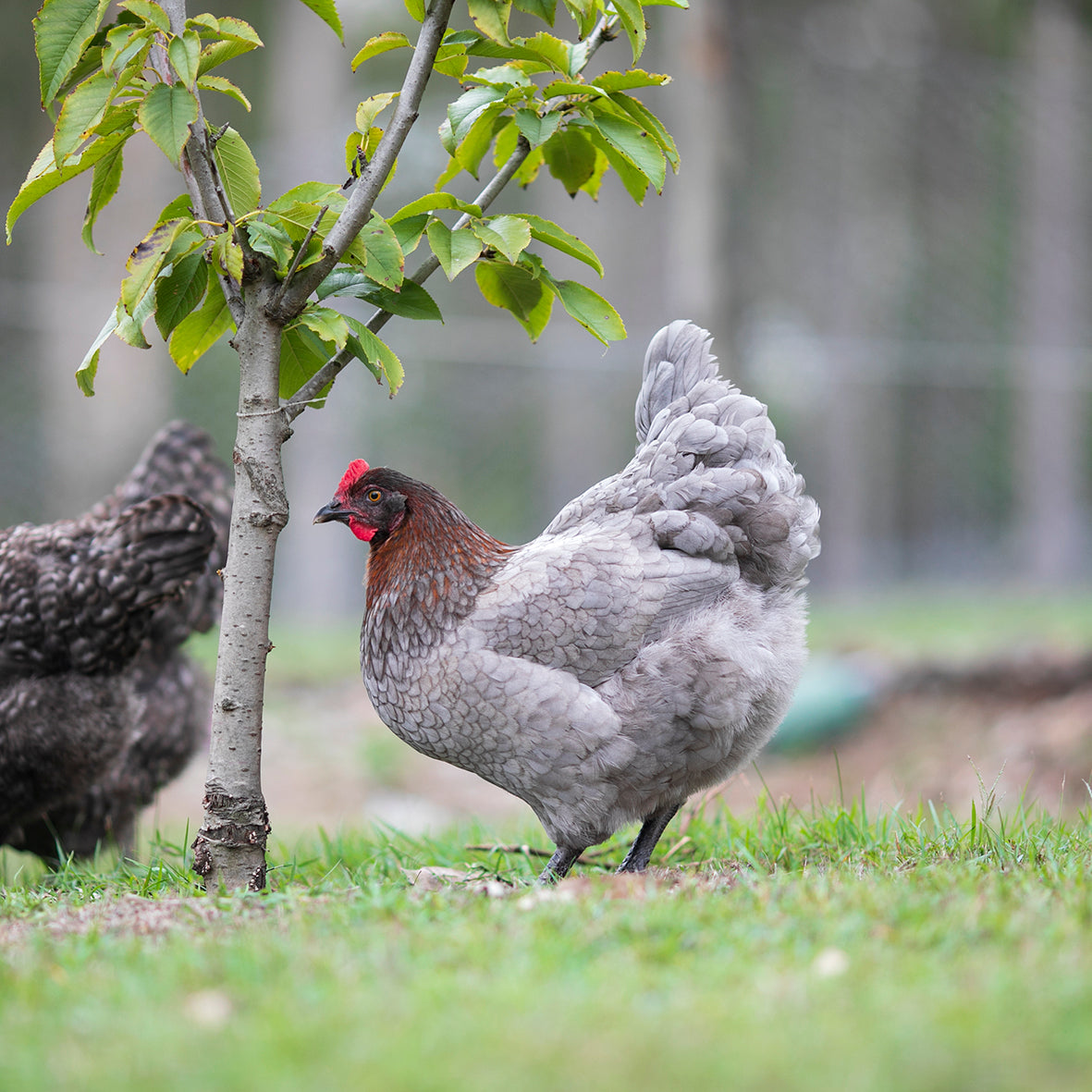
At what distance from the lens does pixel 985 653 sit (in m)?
8.12

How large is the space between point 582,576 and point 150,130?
5.25 ft

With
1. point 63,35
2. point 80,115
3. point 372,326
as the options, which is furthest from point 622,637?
point 63,35

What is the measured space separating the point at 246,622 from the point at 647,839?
141 centimetres

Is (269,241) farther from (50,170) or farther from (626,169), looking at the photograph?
(626,169)

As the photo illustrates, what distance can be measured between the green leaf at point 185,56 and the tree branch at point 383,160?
48 centimetres

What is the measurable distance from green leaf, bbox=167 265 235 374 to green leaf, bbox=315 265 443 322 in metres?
0.32

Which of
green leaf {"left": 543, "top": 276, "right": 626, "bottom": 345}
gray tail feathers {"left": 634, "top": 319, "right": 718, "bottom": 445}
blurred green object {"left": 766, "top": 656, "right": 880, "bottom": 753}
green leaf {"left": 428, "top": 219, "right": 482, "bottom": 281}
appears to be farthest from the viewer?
blurred green object {"left": 766, "top": 656, "right": 880, "bottom": 753}

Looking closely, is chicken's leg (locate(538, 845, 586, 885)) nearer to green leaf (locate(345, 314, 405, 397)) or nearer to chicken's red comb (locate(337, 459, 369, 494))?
chicken's red comb (locate(337, 459, 369, 494))

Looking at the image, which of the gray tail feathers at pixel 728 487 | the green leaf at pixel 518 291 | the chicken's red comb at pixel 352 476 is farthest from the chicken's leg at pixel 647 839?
the green leaf at pixel 518 291

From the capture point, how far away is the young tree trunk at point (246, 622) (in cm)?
294

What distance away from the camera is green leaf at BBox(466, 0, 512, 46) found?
8.79ft

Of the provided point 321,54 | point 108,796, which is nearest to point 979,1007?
point 108,796

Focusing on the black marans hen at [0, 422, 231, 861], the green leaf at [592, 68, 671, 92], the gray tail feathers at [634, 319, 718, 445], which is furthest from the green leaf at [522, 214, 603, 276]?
the black marans hen at [0, 422, 231, 861]

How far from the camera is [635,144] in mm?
2779
